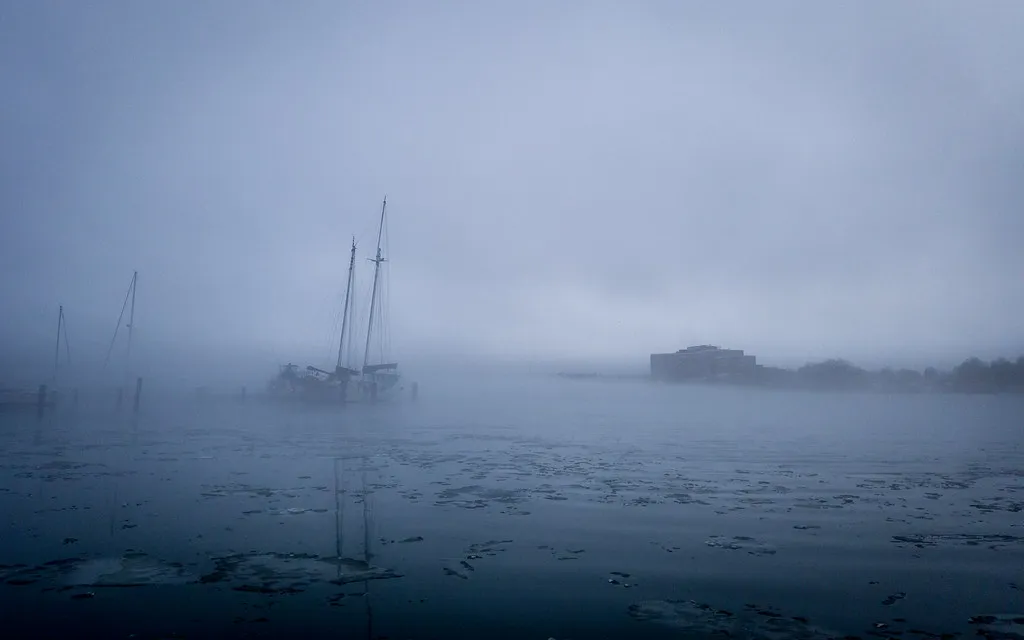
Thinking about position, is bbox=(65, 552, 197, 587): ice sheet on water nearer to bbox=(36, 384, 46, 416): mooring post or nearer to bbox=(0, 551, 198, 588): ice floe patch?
bbox=(0, 551, 198, 588): ice floe patch

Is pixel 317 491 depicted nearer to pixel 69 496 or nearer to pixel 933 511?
pixel 69 496

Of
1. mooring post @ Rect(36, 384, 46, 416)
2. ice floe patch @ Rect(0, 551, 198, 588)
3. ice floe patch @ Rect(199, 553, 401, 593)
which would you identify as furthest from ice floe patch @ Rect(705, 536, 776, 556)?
mooring post @ Rect(36, 384, 46, 416)

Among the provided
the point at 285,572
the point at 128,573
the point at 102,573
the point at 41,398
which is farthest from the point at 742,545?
the point at 41,398

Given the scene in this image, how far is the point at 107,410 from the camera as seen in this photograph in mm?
46688

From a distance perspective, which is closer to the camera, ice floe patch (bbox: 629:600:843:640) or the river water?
ice floe patch (bbox: 629:600:843:640)

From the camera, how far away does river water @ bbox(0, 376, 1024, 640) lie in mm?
8234

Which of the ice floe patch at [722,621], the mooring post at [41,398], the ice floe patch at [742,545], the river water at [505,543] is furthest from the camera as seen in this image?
the mooring post at [41,398]

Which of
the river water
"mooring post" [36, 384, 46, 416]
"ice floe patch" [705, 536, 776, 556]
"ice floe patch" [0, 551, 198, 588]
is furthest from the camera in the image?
"mooring post" [36, 384, 46, 416]

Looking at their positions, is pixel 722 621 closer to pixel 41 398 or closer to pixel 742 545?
pixel 742 545

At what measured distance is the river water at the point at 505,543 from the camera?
8.23 m

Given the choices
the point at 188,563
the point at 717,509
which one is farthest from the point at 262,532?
the point at 717,509

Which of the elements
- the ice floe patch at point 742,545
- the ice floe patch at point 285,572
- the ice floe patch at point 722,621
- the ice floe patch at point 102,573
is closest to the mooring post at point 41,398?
the ice floe patch at point 102,573

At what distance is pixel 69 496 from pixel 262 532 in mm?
6213

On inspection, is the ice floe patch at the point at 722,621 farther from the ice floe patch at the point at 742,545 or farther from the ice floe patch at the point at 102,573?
the ice floe patch at the point at 102,573
